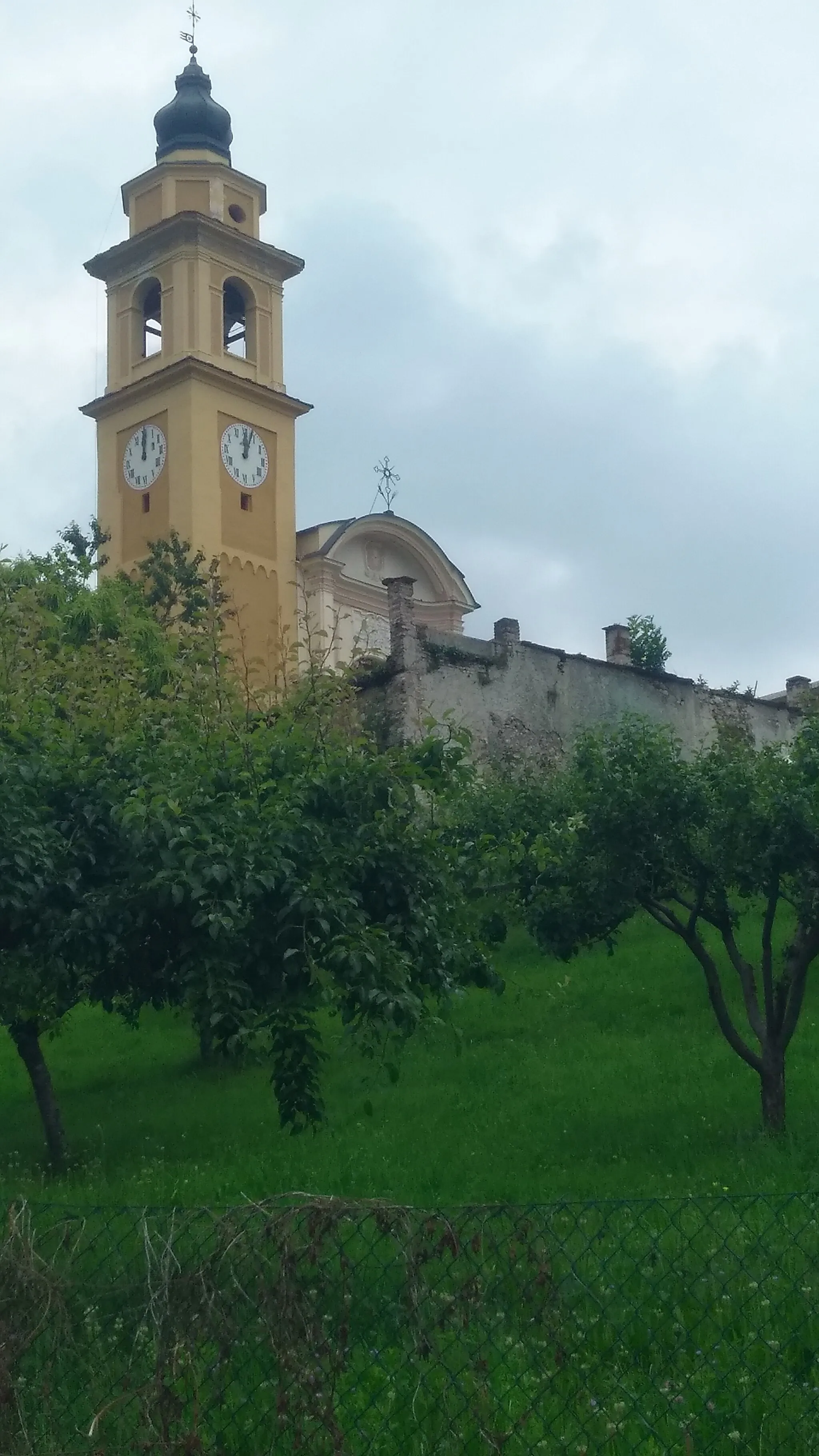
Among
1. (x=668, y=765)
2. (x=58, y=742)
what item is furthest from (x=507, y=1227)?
(x=668, y=765)

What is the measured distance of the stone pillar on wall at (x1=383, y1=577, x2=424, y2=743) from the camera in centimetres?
2566

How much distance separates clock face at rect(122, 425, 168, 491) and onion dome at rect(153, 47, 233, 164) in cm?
658

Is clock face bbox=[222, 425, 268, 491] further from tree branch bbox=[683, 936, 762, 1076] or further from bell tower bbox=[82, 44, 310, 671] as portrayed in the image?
tree branch bbox=[683, 936, 762, 1076]

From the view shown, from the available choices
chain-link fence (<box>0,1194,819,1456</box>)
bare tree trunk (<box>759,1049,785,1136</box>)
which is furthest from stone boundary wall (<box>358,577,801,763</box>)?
chain-link fence (<box>0,1194,819,1456</box>)

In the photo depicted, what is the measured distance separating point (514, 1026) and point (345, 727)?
4878mm

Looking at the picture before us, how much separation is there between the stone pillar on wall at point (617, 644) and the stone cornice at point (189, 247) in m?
11.7

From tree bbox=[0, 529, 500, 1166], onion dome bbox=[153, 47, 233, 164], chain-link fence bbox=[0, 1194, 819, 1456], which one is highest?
onion dome bbox=[153, 47, 233, 164]

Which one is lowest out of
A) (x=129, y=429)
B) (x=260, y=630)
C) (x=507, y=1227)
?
(x=507, y=1227)

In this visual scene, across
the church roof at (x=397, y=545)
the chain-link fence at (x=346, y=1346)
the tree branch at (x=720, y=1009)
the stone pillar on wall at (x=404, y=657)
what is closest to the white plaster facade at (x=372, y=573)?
the church roof at (x=397, y=545)

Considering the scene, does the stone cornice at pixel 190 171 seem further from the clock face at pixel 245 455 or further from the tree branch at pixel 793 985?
the tree branch at pixel 793 985

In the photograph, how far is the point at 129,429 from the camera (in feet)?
119

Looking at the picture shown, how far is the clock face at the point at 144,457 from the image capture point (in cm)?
3519

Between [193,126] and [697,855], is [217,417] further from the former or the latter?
[697,855]

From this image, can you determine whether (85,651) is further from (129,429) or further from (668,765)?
(129,429)
